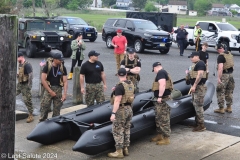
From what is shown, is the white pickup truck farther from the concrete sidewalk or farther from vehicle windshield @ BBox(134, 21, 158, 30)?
the concrete sidewalk

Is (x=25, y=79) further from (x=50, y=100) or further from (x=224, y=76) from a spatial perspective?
(x=224, y=76)

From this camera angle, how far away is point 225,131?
9430 mm

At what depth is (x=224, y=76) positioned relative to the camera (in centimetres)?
1062

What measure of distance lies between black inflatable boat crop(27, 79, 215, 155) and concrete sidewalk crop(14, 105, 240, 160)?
0.23 m

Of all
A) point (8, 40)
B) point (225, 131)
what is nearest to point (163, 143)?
point (225, 131)

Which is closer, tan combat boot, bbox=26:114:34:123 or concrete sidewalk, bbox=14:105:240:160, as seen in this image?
concrete sidewalk, bbox=14:105:240:160

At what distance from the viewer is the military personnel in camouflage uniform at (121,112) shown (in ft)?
24.3

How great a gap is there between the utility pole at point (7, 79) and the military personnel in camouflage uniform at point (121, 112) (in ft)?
7.70

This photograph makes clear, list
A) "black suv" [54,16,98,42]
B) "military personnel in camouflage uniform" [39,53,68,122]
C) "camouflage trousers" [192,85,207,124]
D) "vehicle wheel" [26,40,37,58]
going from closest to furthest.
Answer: "military personnel in camouflage uniform" [39,53,68,122] → "camouflage trousers" [192,85,207,124] → "vehicle wheel" [26,40,37,58] → "black suv" [54,16,98,42]

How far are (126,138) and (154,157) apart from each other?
594mm

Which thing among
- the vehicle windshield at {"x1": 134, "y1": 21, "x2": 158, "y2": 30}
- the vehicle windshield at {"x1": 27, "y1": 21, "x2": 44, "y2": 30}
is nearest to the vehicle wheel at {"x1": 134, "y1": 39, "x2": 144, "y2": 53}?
the vehicle windshield at {"x1": 134, "y1": 21, "x2": 158, "y2": 30}

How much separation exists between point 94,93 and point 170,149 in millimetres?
2314

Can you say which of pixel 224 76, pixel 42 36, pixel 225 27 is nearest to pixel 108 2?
pixel 225 27

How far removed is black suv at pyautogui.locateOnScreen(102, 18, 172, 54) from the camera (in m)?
22.9
